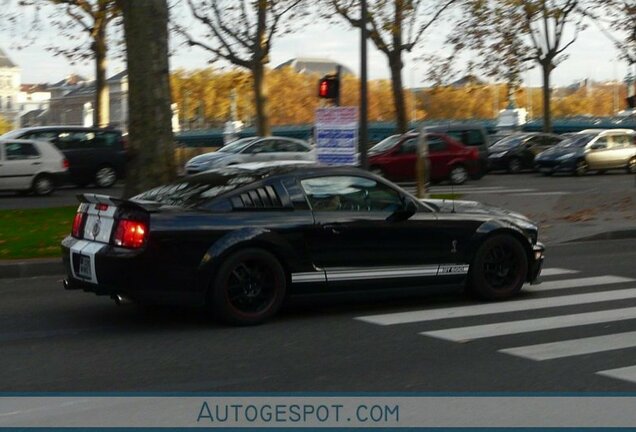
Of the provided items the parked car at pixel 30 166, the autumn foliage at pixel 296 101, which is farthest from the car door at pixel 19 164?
the autumn foliage at pixel 296 101

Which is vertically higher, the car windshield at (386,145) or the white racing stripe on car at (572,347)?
the car windshield at (386,145)

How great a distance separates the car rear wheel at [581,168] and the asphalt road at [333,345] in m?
28.0

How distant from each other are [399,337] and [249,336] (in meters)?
1.20

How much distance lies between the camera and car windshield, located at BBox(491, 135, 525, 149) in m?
41.5

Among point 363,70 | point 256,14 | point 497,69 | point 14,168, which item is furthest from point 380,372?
point 497,69

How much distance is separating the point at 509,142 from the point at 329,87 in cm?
2161

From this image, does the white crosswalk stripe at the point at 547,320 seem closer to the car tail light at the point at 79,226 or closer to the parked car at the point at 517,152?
the car tail light at the point at 79,226

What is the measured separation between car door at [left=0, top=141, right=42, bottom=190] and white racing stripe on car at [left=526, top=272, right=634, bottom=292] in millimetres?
18509

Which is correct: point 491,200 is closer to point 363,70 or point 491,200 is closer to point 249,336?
point 363,70

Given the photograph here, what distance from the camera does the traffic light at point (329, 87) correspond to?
21.5 meters

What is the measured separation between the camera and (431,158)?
3281 cm

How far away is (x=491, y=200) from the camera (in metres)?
24.9

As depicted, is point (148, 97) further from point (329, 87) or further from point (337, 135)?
point (329, 87)

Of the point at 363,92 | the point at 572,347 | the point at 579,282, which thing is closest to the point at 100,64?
the point at 363,92
